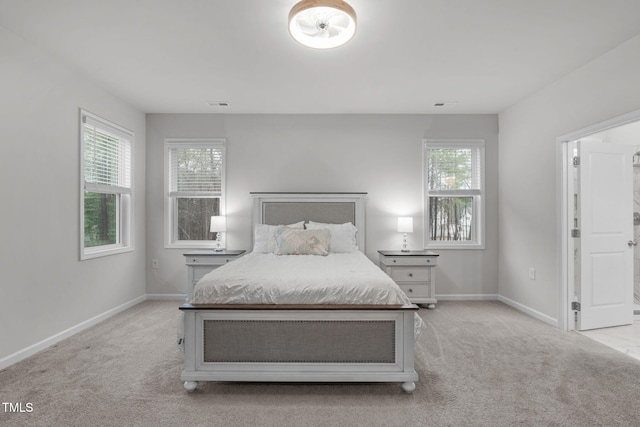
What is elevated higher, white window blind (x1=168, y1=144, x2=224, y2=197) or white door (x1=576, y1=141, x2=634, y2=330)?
white window blind (x1=168, y1=144, x2=224, y2=197)

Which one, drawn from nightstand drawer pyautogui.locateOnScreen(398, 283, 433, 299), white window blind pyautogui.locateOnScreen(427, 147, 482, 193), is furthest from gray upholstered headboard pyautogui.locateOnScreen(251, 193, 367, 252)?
white window blind pyautogui.locateOnScreen(427, 147, 482, 193)

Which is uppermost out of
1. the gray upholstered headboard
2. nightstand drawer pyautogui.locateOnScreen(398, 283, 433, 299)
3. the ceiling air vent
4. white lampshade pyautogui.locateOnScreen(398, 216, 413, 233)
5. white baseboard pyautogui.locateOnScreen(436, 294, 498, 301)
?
the ceiling air vent

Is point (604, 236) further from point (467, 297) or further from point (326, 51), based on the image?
point (326, 51)

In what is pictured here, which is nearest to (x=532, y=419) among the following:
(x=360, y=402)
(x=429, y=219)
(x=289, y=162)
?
(x=360, y=402)

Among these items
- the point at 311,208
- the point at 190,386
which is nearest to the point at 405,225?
the point at 311,208

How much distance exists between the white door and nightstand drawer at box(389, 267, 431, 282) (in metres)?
1.56

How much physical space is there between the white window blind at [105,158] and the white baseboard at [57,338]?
142cm

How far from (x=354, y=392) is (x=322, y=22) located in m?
2.49

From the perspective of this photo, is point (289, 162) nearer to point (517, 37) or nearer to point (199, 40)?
point (199, 40)

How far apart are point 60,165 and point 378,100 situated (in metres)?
3.49

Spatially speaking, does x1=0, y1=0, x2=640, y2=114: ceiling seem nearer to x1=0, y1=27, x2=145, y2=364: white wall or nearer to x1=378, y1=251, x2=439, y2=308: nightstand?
x1=0, y1=27, x2=145, y2=364: white wall

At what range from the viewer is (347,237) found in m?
4.27

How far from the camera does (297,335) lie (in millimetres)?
2297

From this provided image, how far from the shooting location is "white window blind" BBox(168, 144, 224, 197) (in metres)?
4.84
